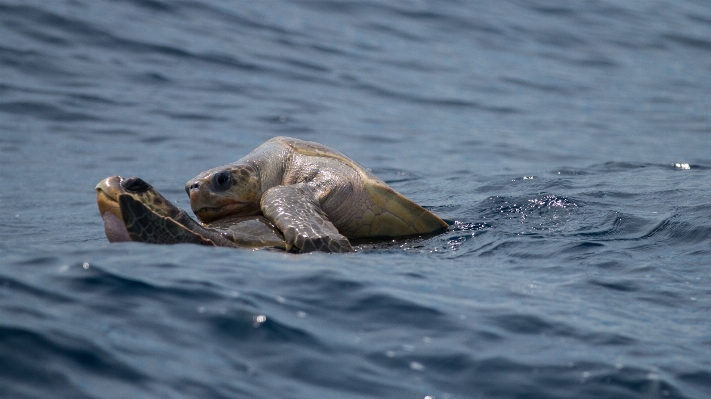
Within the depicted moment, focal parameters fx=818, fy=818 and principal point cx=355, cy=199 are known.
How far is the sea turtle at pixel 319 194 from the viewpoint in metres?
6.15

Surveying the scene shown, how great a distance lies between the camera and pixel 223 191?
6188 mm

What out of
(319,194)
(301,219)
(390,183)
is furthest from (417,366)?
(390,183)

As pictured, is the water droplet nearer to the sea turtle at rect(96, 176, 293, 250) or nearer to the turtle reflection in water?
the sea turtle at rect(96, 176, 293, 250)

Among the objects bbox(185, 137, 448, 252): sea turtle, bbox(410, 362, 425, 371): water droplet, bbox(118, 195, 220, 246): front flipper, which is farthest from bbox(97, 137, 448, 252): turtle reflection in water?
bbox(410, 362, 425, 371): water droplet

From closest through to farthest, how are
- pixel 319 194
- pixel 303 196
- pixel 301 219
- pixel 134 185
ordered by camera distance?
pixel 134 185
pixel 301 219
pixel 303 196
pixel 319 194

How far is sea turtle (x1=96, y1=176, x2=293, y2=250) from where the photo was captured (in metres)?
4.94

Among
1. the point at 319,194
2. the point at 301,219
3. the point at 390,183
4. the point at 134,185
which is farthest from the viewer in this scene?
the point at 390,183

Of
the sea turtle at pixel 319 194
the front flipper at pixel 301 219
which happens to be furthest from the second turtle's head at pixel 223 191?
the front flipper at pixel 301 219

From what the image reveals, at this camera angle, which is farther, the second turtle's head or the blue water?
the second turtle's head

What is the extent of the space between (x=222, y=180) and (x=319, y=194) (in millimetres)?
744

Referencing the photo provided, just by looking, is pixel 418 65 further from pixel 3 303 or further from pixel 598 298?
pixel 3 303

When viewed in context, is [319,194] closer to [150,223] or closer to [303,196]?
[303,196]

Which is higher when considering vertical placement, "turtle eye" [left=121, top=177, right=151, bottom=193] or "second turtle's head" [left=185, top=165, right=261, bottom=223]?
"turtle eye" [left=121, top=177, right=151, bottom=193]

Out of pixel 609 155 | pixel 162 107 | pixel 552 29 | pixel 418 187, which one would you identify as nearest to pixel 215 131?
pixel 162 107
